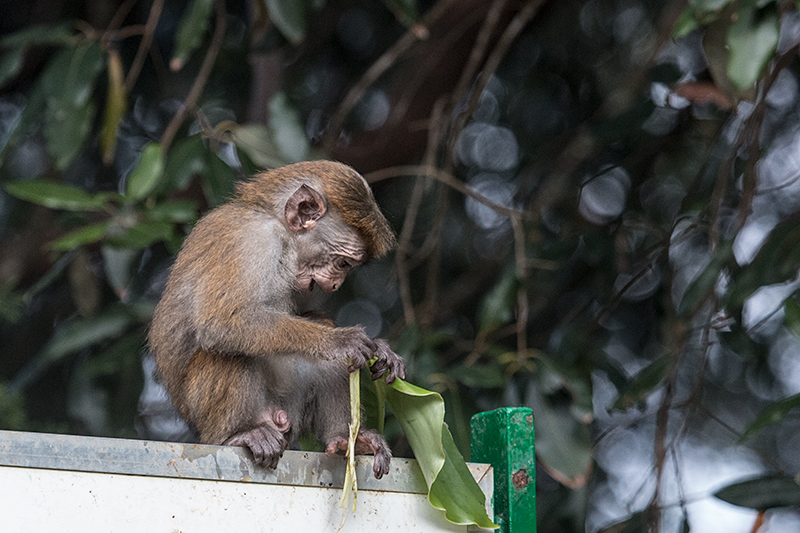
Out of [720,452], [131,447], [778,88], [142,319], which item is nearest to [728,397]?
[720,452]

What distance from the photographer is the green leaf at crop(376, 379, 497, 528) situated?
188 cm

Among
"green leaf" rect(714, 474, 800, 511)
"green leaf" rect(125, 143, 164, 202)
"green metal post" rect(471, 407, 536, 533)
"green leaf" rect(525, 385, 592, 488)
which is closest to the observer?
"green metal post" rect(471, 407, 536, 533)

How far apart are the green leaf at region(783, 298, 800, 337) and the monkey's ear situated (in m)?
1.69

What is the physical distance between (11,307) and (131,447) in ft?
9.48

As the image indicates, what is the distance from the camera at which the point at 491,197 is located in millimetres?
5938

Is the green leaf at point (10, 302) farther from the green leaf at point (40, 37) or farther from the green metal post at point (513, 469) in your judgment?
the green metal post at point (513, 469)

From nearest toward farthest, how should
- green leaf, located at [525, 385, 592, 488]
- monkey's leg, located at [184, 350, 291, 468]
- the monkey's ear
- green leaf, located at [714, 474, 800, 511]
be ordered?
monkey's leg, located at [184, 350, 291, 468] < the monkey's ear < green leaf, located at [714, 474, 800, 511] < green leaf, located at [525, 385, 592, 488]

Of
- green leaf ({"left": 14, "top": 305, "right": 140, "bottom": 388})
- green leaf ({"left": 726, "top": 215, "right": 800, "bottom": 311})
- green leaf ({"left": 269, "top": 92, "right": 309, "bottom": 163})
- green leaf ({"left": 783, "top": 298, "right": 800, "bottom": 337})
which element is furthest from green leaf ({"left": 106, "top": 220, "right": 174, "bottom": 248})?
green leaf ({"left": 783, "top": 298, "right": 800, "bottom": 337})

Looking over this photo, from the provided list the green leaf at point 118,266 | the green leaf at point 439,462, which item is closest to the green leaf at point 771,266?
the green leaf at point 439,462

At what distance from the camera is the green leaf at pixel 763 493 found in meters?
3.31

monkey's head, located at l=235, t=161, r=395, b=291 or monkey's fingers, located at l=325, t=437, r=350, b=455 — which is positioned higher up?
monkey's head, located at l=235, t=161, r=395, b=291

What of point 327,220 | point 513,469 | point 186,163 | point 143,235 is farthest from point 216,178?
point 513,469

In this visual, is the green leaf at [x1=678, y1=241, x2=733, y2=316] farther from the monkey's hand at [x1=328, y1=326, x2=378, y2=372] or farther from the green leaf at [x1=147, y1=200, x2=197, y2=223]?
the green leaf at [x1=147, y1=200, x2=197, y2=223]

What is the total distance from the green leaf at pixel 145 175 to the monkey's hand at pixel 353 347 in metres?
1.52
